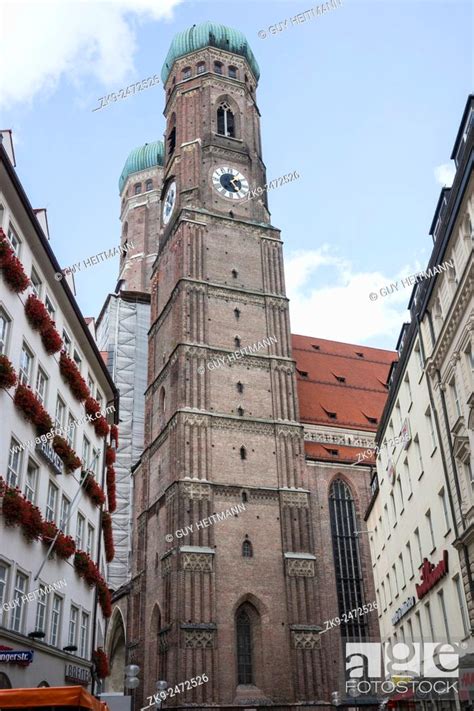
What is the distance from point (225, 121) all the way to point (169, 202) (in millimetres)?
6486

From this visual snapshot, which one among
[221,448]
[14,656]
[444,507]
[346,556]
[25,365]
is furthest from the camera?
[346,556]

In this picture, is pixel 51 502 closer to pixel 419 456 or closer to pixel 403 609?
pixel 419 456

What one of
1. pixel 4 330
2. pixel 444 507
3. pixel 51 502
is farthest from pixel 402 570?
pixel 4 330

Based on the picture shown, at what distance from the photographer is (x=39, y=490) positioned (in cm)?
1902

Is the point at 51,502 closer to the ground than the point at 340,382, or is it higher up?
closer to the ground

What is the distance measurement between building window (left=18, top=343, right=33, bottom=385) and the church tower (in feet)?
56.7

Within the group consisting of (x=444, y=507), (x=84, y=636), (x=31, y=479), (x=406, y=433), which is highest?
(x=406, y=433)

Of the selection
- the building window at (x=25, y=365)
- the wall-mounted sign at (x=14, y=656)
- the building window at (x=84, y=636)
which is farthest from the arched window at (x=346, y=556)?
the wall-mounted sign at (x=14, y=656)

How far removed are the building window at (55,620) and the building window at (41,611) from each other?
31.7 inches

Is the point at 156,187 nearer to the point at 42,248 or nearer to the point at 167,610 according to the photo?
the point at 167,610

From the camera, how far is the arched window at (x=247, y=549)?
1404 inches

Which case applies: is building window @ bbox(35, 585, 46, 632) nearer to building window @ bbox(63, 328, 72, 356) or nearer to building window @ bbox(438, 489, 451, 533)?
building window @ bbox(63, 328, 72, 356)

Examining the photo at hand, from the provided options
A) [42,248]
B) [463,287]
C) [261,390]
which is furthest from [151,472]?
[463,287]

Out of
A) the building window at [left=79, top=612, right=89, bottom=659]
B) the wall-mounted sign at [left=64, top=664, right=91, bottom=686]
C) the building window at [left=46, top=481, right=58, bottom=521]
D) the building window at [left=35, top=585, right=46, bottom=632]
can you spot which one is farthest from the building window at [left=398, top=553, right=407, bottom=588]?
the building window at [left=35, top=585, right=46, bottom=632]
